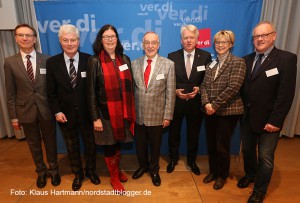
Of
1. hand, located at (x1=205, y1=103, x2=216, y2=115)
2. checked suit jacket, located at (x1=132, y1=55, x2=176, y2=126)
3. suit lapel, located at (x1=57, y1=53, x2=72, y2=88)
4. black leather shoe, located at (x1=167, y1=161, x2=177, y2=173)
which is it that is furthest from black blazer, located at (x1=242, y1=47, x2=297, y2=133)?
suit lapel, located at (x1=57, y1=53, x2=72, y2=88)

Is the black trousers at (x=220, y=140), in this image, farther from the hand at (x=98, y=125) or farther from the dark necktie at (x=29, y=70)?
the dark necktie at (x=29, y=70)

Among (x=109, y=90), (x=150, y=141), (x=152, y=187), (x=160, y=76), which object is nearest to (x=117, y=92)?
(x=109, y=90)

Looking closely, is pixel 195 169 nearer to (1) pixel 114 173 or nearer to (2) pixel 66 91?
(1) pixel 114 173

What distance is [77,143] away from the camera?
2.51m

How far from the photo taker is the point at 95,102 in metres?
2.20

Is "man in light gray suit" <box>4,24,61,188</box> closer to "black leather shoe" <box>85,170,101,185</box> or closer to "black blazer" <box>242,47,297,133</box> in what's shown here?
"black leather shoe" <box>85,170,101,185</box>

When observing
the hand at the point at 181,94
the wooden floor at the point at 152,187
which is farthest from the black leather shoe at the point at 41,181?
the hand at the point at 181,94

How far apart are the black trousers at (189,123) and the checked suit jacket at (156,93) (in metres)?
0.28

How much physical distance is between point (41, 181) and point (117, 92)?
1.53 meters

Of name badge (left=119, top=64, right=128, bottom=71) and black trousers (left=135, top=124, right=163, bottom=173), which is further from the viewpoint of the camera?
black trousers (left=135, top=124, right=163, bottom=173)

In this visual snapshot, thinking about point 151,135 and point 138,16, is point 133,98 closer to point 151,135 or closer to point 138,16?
point 151,135

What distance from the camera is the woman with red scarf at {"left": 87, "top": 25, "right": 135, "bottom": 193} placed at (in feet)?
7.06

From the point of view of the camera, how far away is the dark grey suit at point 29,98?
7.47ft

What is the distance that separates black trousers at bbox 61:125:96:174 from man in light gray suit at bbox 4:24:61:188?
255 mm
